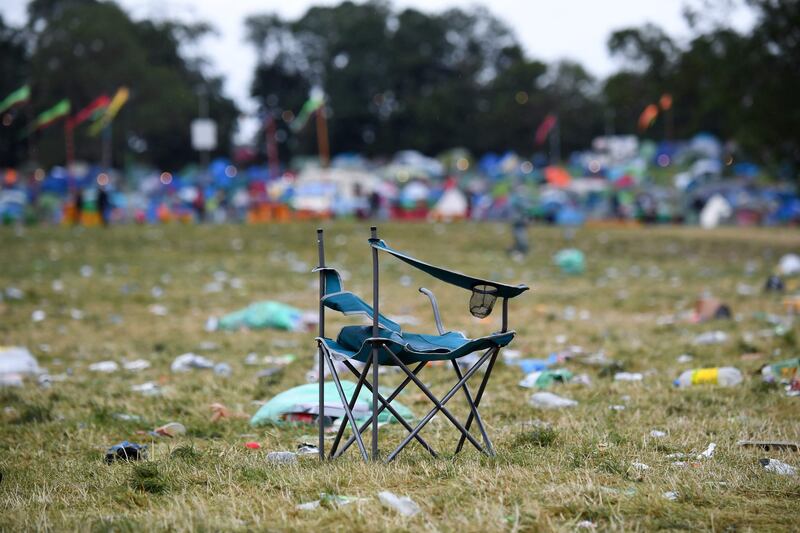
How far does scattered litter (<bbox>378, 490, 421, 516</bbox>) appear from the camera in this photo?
114 inches

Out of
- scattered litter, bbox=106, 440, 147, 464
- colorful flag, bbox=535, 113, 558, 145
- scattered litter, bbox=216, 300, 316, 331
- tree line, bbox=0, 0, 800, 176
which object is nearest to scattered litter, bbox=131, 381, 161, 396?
scattered litter, bbox=106, 440, 147, 464

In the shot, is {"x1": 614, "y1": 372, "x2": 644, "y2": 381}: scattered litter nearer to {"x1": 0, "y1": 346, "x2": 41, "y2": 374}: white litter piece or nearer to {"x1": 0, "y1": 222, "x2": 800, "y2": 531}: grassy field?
{"x1": 0, "y1": 222, "x2": 800, "y2": 531}: grassy field

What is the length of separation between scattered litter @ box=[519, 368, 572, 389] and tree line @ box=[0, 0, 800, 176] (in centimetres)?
3977

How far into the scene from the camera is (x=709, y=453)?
3.77m

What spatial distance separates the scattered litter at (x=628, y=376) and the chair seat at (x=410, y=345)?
2326 millimetres

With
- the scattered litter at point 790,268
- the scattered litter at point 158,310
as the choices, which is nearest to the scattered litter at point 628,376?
the scattered litter at point 158,310

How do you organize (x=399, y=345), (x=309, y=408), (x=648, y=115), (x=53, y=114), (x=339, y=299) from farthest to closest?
(x=648, y=115), (x=53, y=114), (x=309, y=408), (x=339, y=299), (x=399, y=345)

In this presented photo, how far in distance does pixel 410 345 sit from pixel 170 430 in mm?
1632

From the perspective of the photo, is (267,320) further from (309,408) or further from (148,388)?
(309,408)

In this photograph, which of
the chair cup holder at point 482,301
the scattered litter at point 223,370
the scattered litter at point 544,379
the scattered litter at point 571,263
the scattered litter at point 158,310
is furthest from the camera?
the scattered litter at point 571,263

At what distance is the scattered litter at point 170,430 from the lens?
4.52 metres

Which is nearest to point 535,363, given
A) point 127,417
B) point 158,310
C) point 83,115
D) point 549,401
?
point 549,401

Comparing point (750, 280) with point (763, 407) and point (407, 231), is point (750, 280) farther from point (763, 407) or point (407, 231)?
point (407, 231)

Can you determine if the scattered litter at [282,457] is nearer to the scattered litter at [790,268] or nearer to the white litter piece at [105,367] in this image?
the white litter piece at [105,367]
